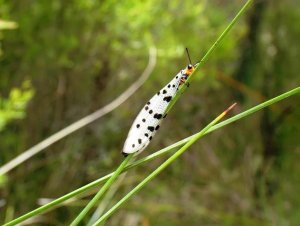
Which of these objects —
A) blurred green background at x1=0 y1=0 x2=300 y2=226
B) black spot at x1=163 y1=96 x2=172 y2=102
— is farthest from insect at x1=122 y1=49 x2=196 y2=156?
blurred green background at x1=0 y1=0 x2=300 y2=226

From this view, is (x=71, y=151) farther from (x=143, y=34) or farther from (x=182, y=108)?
(x=182, y=108)

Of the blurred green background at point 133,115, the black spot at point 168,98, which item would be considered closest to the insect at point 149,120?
the black spot at point 168,98

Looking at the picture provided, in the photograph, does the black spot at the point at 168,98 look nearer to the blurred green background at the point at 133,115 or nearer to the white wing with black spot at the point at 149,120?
the white wing with black spot at the point at 149,120

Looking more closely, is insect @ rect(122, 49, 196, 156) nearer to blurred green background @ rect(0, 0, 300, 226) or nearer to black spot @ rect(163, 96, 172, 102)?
black spot @ rect(163, 96, 172, 102)

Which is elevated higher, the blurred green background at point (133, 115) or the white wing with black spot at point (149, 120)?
the blurred green background at point (133, 115)

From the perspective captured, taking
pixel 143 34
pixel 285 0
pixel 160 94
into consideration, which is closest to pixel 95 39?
pixel 143 34

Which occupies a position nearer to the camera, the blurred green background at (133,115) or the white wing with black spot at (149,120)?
the white wing with black spot at (149,120)

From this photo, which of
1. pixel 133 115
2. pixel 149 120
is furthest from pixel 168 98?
pixel 133 115
